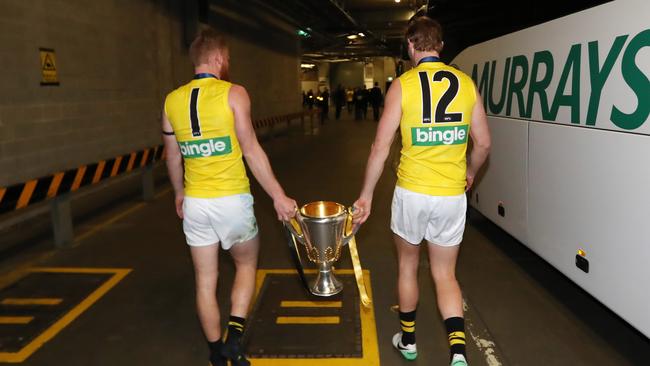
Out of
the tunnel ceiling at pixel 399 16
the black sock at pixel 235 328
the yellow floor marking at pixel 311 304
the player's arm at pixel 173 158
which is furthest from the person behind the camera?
the tunnel ceiling at pixel 399 16

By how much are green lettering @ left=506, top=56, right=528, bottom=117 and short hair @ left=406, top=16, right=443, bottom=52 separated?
6.50 feet

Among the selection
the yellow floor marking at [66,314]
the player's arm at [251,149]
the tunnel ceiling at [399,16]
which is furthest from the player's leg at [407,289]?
the yellow floor marking at [66,314]

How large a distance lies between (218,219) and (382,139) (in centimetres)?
107

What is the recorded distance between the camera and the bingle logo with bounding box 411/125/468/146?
299cm

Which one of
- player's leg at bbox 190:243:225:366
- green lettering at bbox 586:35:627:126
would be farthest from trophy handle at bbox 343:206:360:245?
green lettering at bbox 586:35:627:126

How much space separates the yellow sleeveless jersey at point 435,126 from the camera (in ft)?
9.68

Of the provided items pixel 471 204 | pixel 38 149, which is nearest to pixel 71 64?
pixel 38 149

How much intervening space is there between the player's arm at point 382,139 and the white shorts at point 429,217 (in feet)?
0.63

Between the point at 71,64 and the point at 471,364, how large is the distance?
6.64m

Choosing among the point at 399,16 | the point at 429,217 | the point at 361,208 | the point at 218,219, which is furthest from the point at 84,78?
the point at 399,16

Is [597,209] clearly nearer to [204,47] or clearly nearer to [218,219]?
[218,219]

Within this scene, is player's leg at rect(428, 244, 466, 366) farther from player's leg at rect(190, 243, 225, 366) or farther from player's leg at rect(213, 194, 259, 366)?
player's leg at rect(190, 243, 225, 366)

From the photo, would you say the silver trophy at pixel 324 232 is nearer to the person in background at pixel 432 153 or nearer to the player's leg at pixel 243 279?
the person in background at pixel 432 153

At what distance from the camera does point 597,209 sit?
11.8ft
